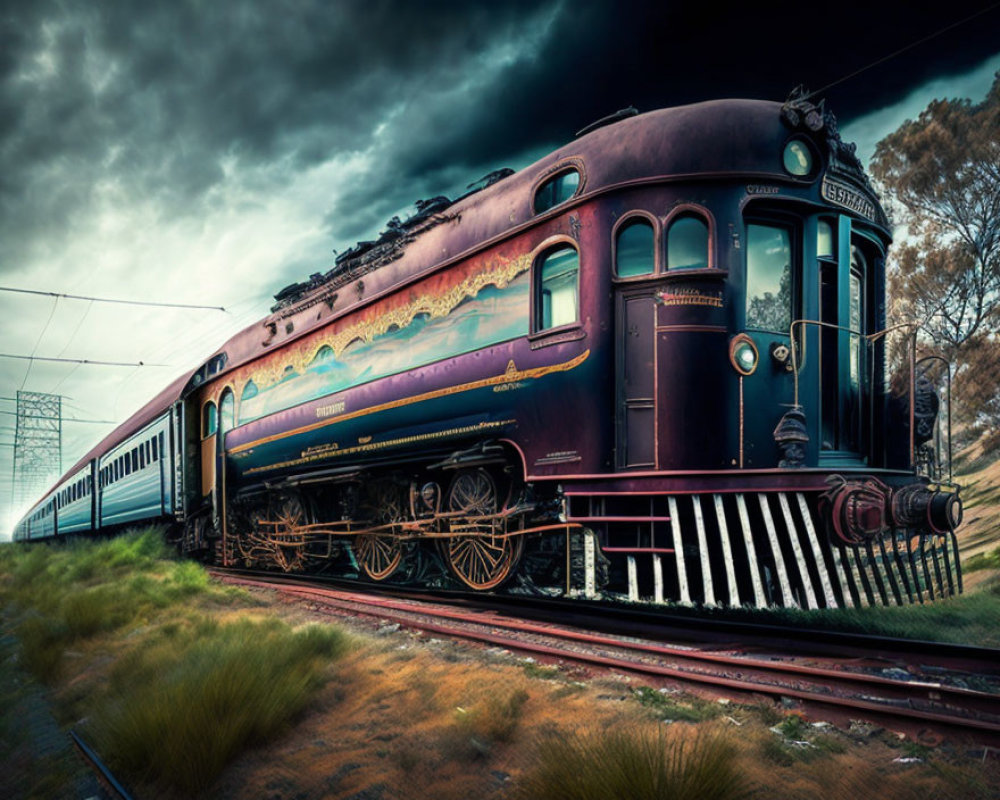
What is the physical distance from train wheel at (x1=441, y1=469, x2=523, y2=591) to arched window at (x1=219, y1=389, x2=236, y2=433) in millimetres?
6602

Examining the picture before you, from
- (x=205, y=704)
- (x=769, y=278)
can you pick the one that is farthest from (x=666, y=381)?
(x=205, y=704)

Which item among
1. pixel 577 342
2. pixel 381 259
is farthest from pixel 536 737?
pixel 381 259

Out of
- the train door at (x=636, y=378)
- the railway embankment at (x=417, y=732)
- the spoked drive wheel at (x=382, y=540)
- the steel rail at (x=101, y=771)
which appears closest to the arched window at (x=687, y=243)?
the train door at (x=636, y=378)

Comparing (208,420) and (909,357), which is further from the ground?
(909,357)

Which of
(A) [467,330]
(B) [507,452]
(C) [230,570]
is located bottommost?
(C) [230,570]

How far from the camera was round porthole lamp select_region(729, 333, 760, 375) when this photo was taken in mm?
5438

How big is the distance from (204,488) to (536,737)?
11813 millimetres

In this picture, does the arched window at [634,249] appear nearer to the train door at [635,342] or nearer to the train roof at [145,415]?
the train door at [635,342]

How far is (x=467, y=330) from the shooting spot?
6984 mm

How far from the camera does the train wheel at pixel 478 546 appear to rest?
21.5 feet

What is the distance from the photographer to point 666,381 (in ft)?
17.9

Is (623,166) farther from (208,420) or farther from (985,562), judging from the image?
(208,420)

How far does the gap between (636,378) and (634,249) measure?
1.05m

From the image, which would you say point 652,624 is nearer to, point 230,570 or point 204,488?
point 230,570
